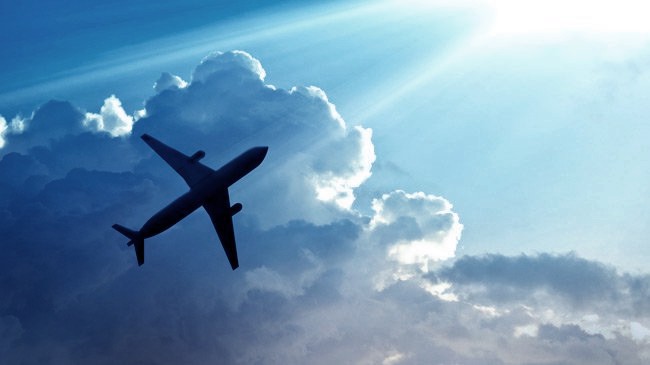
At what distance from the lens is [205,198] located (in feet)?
379

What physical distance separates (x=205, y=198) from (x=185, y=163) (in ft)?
60.9

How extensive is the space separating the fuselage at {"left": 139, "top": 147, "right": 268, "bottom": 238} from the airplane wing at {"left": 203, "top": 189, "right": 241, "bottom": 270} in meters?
4.29

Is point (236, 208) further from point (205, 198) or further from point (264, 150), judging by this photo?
point (264, 150)

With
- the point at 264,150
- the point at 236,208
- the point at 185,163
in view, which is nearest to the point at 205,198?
the point at 236,208

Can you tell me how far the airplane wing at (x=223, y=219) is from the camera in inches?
4843

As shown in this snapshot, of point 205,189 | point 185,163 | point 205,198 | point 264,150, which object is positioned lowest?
point 205,198

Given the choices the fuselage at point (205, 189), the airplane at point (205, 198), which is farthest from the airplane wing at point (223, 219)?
the fuselage at point (205, 189)

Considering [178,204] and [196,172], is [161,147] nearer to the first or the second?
[196,172]

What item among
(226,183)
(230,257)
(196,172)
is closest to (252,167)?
(226,183)

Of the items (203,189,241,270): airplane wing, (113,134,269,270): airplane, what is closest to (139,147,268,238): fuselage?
(113,134,269,270): airplane

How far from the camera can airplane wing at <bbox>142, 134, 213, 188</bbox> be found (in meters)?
123

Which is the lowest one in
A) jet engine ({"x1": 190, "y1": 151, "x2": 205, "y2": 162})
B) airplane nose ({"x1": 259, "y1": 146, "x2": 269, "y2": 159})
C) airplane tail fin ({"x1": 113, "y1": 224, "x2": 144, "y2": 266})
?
airplane tail fin ({"x1": 113, "y1": 224, "x2": 144, "y2": 266})

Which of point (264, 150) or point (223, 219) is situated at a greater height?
point (264, 150)

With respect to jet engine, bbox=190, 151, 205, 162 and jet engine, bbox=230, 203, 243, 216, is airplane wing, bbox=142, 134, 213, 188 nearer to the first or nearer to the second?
jet engine, bbox=190, 151, 205, 162
